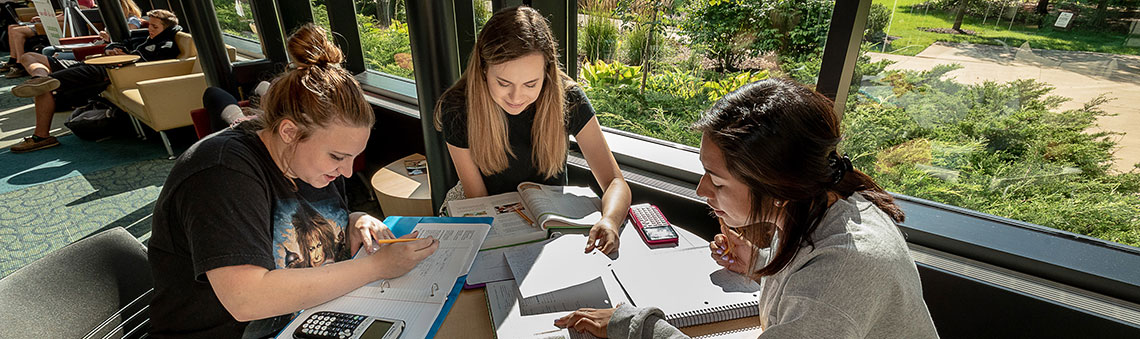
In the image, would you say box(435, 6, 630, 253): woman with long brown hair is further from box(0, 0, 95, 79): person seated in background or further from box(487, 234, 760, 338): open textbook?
box(0, 0, 95, 79): person seated in background

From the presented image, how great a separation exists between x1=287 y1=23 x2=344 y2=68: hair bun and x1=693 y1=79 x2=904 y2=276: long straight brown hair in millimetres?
884

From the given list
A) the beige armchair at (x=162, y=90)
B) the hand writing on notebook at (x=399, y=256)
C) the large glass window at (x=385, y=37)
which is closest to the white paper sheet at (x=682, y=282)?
the hand writing on notebook at (x=399, y=256)

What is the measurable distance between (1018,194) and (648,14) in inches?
57.3

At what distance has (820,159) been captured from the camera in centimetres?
83

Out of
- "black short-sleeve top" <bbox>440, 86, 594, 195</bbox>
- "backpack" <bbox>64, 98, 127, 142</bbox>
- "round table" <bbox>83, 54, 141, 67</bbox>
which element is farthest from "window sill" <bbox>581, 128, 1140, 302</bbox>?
"backpack" <bbox>64, 98, 127, 142</bbox>

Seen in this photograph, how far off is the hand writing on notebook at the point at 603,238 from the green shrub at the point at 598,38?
1320mm

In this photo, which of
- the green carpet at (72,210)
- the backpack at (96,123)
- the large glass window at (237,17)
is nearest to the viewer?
the green carpet at (72,210)

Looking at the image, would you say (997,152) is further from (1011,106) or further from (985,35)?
(985,35)

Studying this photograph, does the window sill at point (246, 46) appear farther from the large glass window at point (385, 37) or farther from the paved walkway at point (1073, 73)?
the paved walkway at point (1073, 73)

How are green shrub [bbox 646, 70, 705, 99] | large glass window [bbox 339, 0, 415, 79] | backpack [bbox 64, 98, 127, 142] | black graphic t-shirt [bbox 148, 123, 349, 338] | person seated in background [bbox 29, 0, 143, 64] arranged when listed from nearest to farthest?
1. black graphic t-shirt [bbox 148, 123, 349, 338]
2. green shrub [bbox 646, 70, 705, 99]
3. large glass window [bbox 339, 0, 415, 79]
4. backpack [bbox 64, 98, 127, 142]
5. person seated in background [bbox 29, 0, 143, 64]

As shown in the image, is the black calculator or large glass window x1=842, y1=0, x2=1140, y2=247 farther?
large glass window x1=842, y1=0, x2=1140, y2=247

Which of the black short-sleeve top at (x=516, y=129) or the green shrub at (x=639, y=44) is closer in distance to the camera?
the black short-sleeve top at (x=516, y=129)

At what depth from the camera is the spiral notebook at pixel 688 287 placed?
1.04 metres

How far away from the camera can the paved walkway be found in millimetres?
1293
